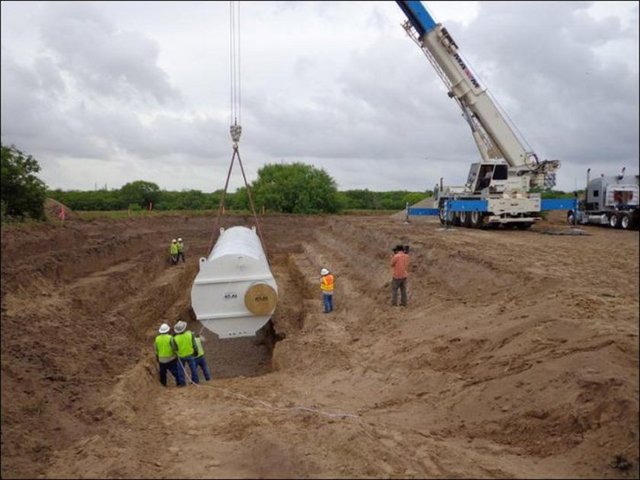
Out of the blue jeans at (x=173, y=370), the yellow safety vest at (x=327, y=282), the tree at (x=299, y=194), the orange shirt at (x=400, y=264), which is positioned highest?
the tree at (x=299, y=194)

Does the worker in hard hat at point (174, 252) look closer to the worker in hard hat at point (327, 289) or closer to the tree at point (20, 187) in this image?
the tree at point (20, 187)

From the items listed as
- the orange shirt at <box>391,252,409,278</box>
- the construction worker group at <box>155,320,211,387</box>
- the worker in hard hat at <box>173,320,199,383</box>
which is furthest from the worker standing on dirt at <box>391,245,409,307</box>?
the worker in hard hat at <box>173,320,199,383</box>

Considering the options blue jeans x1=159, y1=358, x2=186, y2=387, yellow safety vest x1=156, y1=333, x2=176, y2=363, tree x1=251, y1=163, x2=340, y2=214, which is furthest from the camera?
tree x1=251, y1=163, x2=340, y2=214

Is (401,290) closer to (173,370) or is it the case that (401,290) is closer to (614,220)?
(173,370)

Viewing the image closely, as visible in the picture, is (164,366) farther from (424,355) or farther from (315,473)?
(315,473)

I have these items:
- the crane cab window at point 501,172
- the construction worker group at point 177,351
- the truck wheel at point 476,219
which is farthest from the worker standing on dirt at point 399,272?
the crane cab window at point 501,172

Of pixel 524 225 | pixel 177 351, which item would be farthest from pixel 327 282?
pixel 524 225

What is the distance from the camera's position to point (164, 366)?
10.7m

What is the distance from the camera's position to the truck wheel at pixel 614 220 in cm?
2023

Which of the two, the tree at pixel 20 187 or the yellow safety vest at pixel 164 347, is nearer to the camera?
the yellow safety vest at pixel 164 347

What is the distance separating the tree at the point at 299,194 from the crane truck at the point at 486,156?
67.7ft

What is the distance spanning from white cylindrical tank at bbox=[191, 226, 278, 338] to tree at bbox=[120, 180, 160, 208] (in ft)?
132

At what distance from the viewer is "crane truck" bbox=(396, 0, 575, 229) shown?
20516mm

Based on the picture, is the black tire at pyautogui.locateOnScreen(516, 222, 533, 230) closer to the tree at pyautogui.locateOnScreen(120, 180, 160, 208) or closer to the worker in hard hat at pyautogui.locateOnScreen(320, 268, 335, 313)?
the worker in hard hat at pyautogui.locateOnScreen(320, 268, 335, 313)
